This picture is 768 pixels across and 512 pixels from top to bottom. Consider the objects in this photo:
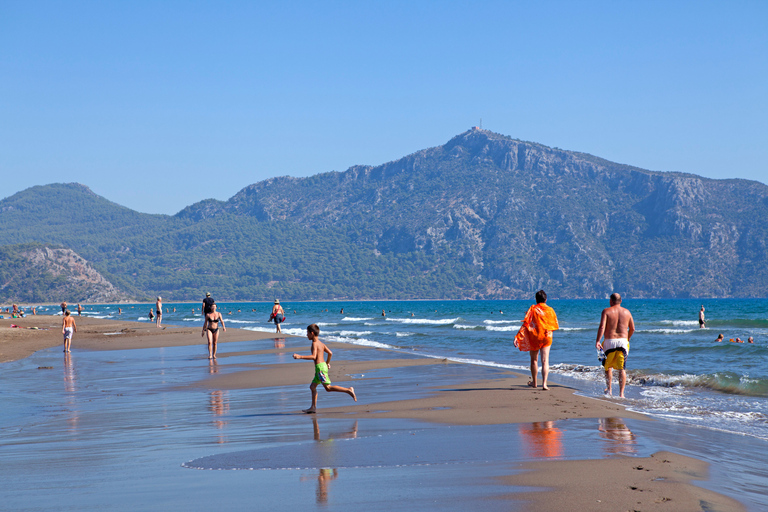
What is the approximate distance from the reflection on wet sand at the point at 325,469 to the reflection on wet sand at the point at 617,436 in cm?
288

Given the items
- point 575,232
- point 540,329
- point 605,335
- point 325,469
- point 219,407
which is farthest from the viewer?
point 575,232

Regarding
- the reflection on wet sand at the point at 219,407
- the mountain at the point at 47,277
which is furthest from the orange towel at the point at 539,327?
the mountain at the point at 47,277

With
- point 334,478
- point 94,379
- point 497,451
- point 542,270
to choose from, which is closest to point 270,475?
point 334,478

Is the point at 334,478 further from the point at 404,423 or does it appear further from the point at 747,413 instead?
the point at 747,413

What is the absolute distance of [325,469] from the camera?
6090 mm

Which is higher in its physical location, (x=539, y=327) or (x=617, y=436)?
(x=539, y=327)

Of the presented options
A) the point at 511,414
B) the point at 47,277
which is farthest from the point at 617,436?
the point at 47,277

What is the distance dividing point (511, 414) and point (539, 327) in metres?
3.03

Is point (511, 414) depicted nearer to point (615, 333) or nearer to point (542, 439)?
point (542, 439)

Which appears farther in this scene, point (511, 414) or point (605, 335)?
point (605, 335)

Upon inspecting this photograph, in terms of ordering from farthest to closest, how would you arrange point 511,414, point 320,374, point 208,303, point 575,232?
point 575,232, point 208,303, point 320,374, point 511,414

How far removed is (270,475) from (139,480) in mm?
1194

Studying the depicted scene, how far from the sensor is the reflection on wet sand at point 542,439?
659 cm

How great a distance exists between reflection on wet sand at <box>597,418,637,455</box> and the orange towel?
3.21 meters
